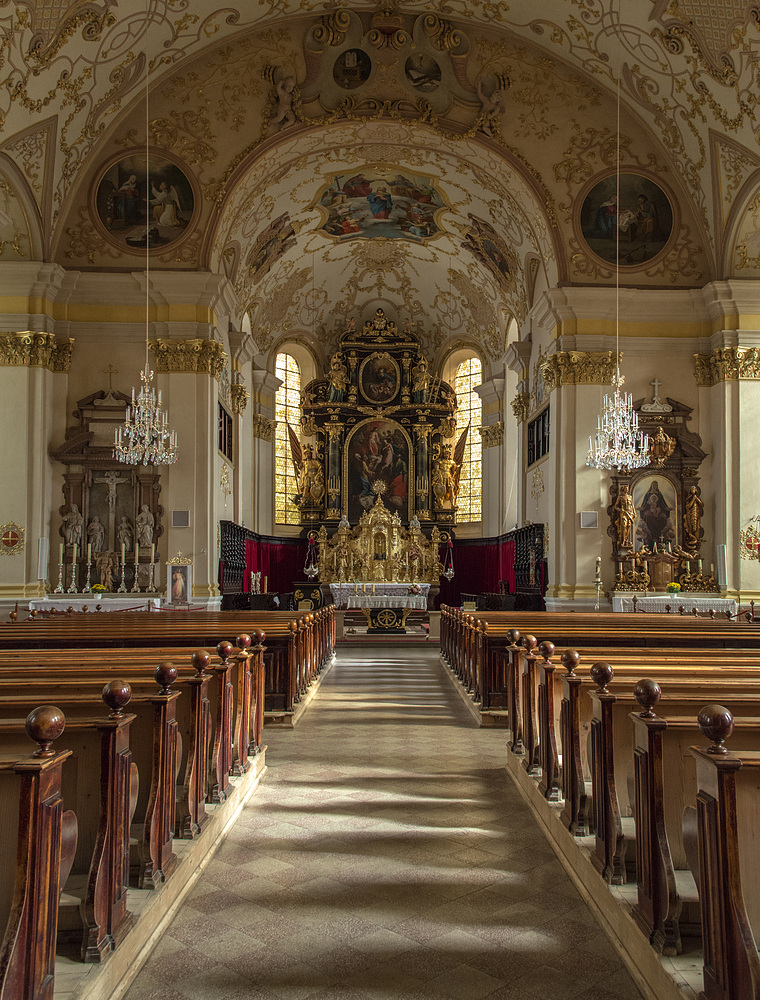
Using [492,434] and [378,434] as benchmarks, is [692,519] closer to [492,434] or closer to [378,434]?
[492,434]

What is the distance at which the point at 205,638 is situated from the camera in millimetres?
7652

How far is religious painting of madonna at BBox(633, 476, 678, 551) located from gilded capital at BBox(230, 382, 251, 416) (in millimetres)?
9439

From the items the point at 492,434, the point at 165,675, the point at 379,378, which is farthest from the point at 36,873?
the point at 379,378

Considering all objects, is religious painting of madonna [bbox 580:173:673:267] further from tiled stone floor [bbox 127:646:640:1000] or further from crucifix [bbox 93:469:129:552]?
tiled stone floor [bbox 127:646:640:1000]

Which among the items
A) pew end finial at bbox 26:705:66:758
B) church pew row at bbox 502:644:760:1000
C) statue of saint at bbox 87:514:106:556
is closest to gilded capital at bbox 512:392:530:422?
statue of saint at bbox 87:514:106:556

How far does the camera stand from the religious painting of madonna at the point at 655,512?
54.7ft

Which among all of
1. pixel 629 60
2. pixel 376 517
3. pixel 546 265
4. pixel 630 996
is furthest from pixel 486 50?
pixel 630 996

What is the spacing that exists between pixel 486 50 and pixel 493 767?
13748mm

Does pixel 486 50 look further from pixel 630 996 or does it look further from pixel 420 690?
pixel 630 996

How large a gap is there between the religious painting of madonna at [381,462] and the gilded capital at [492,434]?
2547mm

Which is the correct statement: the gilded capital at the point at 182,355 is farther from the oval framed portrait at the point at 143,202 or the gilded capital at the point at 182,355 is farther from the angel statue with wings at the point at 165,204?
the angel statue with wings at the point at 165,204

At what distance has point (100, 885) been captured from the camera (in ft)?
9.96

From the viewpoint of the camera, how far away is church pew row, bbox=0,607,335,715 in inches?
299

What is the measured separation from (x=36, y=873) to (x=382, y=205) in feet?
65.8
